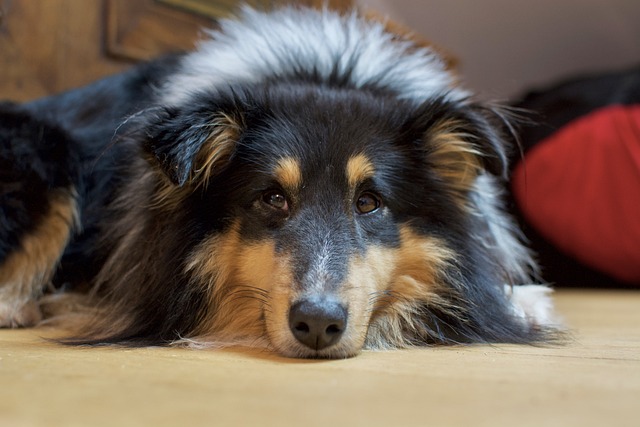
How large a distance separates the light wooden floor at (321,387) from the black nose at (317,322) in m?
0.06

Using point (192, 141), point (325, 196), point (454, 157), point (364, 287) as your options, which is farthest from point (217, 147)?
point (454, 157)

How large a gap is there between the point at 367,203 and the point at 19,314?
1295mm

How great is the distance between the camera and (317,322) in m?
1.56

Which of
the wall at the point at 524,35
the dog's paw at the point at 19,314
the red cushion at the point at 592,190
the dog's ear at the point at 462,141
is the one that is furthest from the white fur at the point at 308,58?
the wall at the point at 524,35

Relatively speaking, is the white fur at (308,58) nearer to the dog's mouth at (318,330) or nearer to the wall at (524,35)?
the dog's mouth at (318,330)

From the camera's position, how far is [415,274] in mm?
1979

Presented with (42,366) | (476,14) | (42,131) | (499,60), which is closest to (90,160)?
(42,131)

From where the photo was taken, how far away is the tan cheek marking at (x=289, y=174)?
185cm

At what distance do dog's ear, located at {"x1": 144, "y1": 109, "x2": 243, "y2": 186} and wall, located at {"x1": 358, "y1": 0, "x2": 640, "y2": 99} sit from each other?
9.80 feet

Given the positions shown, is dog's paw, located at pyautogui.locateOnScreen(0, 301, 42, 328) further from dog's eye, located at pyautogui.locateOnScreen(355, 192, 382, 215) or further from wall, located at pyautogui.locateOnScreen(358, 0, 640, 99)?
wall, located at pyautogui.locateOnScreen(358, 0, 640, 99)

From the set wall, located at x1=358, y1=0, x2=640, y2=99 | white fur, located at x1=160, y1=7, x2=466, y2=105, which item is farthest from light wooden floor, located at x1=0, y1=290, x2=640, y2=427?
wall, located at x1=358, y1=0, x2=640, y2=99

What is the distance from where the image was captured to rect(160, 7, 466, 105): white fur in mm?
2398

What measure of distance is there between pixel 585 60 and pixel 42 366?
17.0 ft

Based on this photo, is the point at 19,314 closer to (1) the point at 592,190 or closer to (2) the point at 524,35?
(1) the point at 592,190
